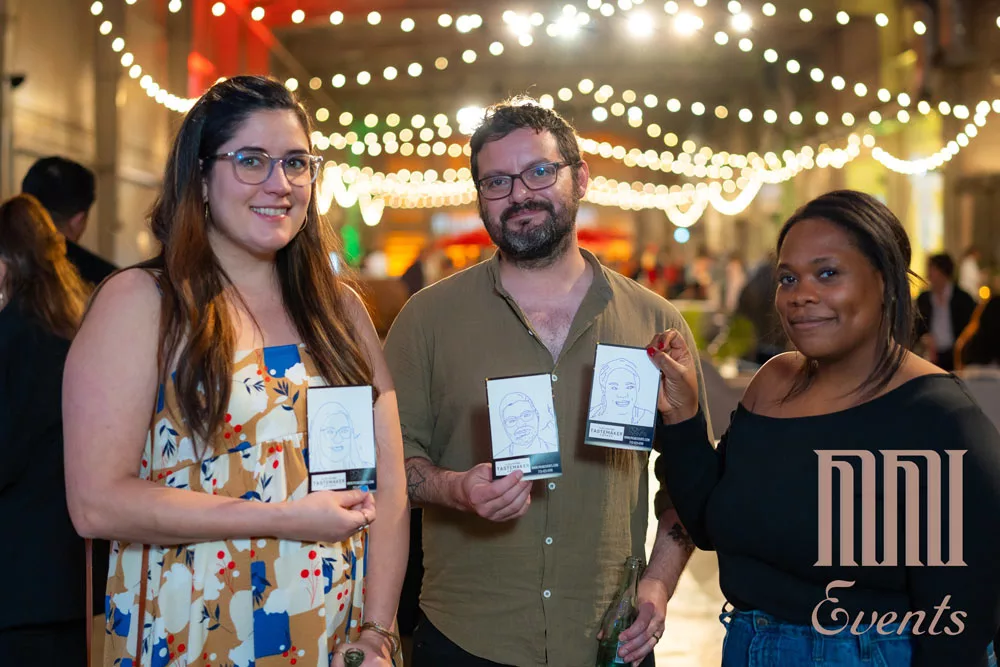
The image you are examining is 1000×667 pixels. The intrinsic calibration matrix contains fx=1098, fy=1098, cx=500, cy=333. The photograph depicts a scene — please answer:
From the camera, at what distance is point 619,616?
7.29 feet

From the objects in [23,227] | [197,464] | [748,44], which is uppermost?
[748,44]

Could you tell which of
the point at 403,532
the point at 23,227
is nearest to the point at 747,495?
the point at 403,532

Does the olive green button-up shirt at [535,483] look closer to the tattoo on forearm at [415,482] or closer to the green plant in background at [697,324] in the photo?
the tattoo on forearm at [415,482]

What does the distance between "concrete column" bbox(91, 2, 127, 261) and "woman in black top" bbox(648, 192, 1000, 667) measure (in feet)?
33.3

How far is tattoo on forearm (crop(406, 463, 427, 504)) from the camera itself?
2.27 m

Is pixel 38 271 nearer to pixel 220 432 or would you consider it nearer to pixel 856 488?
pixel 220 432

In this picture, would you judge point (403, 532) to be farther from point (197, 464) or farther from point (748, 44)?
point (748, 44)

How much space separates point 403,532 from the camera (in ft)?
6.28

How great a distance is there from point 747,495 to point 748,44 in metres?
6.14

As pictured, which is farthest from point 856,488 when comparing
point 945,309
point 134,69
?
point 945,309

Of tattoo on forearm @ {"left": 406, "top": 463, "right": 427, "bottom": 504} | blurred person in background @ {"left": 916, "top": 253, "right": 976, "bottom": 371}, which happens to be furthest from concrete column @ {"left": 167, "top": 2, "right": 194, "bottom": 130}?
tattoo on forearm @ {"left": 406, "top": 463, "right": 427, "bottom": 504}

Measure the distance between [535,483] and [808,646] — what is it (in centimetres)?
66

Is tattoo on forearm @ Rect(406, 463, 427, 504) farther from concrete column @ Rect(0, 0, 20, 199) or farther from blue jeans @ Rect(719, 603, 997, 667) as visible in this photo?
concrete column @ Rect(0, 0, 20, 199)

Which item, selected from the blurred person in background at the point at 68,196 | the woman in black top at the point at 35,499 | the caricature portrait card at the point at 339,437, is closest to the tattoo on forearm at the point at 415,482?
the caricature portrait card at the point at 339,437
